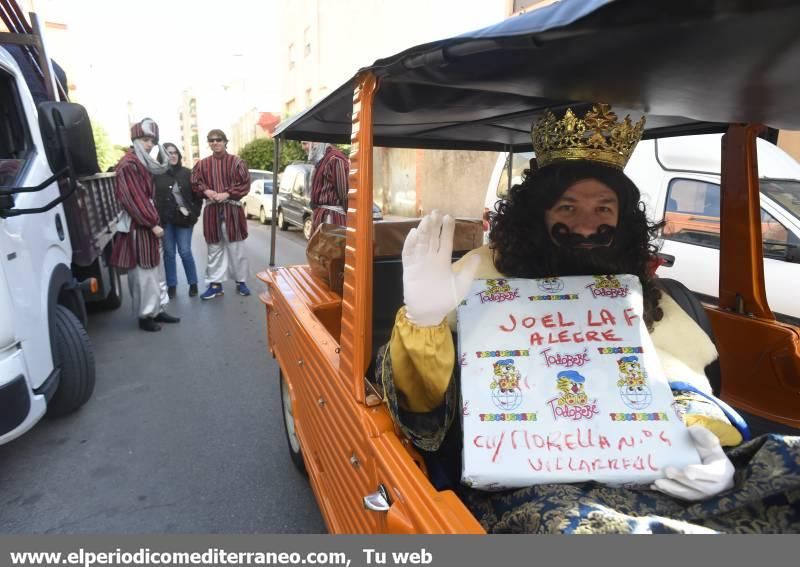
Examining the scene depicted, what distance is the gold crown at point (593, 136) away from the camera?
159 cm

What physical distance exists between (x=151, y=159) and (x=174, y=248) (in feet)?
4.29

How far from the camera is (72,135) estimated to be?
2561 mm

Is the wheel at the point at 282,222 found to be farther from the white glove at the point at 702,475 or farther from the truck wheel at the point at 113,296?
the white glove at the point at 702,475

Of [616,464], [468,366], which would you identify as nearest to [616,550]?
[616,464]

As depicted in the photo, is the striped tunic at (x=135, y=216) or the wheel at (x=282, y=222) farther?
the wheel at (x=282, y=222)

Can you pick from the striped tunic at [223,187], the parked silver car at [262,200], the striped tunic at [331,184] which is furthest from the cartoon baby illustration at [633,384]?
the parked silver car at [262,200]

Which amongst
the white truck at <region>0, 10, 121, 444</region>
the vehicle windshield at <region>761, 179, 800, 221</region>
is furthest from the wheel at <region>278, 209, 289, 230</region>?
the vehicle windshield at <region>761, 179, 800, 221</region>

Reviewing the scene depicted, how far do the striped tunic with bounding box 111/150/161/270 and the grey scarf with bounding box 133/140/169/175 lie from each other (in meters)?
0.08

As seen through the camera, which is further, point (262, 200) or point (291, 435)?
point (262, 200)

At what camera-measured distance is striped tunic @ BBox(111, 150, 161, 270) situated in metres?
4.53

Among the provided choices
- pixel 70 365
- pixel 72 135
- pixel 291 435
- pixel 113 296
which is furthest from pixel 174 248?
pixel 291 435

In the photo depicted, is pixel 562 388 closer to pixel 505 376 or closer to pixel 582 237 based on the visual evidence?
pixel 505 376

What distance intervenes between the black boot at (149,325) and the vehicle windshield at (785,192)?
217 inches

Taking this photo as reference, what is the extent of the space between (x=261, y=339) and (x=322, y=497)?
2.99 m
